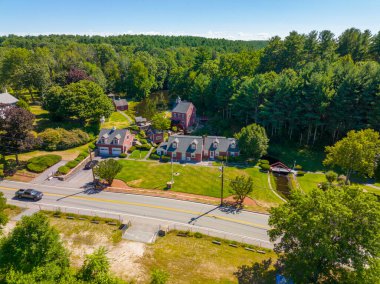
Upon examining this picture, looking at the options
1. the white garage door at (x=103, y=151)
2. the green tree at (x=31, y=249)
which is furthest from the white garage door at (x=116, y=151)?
the green tree at (x=31, y=249)

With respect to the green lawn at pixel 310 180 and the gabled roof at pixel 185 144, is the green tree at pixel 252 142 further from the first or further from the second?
the green lawn at pixel 310 180

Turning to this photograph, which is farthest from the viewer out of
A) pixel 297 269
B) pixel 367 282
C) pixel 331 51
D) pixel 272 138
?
pixel 331 51

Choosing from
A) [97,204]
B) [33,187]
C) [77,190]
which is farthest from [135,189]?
[33,187]

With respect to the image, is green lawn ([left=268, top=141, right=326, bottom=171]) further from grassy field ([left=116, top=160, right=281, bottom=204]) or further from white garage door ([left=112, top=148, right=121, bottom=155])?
white garage door ([left=112, top=148, right=121, bottom=155])

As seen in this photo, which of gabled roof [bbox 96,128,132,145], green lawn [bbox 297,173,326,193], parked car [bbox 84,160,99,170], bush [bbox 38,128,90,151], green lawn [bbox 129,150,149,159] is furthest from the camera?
gabled roof [bbox 96,128,132,145]

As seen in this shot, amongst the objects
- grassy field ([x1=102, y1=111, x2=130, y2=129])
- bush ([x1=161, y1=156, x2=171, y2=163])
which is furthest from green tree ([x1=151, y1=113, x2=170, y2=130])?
bush ([x1=161, y1=156, x2=171, y2=163])

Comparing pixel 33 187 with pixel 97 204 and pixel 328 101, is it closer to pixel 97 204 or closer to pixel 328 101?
pixel 97 204
